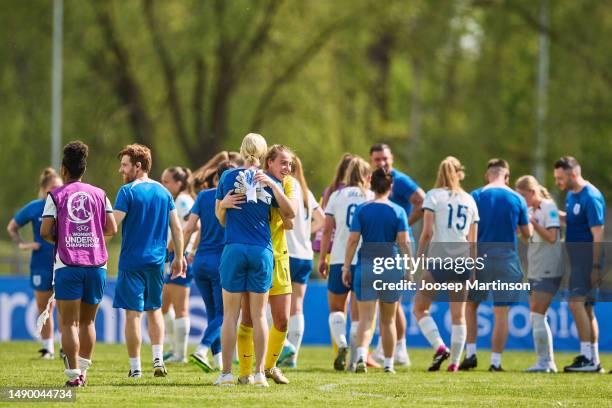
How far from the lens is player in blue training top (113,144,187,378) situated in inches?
468

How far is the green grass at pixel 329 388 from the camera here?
405 inches

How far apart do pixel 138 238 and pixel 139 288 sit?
19.1 inches

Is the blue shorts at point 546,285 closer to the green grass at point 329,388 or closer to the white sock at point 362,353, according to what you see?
the green grass at point 329,388

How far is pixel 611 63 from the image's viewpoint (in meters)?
30.0

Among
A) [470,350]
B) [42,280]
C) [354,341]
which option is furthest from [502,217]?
[42,280]

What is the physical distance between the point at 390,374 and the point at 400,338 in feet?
6.36

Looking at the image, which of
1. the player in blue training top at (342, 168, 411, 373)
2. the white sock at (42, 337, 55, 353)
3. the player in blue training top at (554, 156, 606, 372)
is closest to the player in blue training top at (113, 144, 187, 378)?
the player in blue training top at (342, 168, 411, 373)

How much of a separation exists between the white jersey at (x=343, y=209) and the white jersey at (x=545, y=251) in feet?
7.30

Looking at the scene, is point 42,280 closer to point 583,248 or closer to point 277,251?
point 277,251

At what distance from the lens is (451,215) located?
14.1 m

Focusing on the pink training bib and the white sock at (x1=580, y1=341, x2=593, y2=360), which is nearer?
the pink training bib

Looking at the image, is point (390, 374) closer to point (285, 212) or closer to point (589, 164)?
point (285, 212)

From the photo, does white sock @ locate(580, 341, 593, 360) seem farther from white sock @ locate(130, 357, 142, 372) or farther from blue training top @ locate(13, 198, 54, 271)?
blue training top @ locate(13, 198, 54, 271)

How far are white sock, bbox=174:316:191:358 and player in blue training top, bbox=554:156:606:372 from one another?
454 cm
